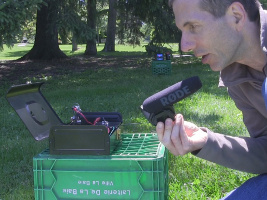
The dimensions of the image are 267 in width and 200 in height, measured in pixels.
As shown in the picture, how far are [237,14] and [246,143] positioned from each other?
755mm

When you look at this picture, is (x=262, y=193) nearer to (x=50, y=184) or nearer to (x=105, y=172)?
(x=105, y=172)

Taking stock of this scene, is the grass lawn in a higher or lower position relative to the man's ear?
lower

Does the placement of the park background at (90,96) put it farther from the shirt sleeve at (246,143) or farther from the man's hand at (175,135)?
the man's hand at (175,135)

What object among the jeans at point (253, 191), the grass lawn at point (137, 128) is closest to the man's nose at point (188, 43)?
the jeans at point (253, 191)

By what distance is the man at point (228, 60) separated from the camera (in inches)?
68.9

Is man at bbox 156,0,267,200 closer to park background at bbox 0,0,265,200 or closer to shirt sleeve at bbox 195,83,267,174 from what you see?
shirt sleeve at bbox 195,83,267,174

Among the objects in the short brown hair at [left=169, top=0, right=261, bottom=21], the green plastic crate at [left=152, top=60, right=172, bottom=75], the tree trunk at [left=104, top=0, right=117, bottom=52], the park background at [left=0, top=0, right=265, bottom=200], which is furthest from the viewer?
the tree trunk at [left=104, top=0, right=117, bottom=52]

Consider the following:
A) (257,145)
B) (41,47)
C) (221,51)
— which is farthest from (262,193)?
(41,47)

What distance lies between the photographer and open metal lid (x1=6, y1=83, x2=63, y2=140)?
2.30 metres

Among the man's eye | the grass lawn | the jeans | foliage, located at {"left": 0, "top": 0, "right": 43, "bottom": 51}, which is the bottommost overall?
the grass lawn

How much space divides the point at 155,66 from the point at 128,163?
29.5 feet

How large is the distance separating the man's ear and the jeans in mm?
818

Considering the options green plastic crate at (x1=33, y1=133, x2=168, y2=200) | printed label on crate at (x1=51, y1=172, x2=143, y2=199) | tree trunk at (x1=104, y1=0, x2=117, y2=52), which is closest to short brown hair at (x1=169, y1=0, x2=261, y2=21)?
green plastic crate at (x1=33, y1=133, x2=168, y2=200)

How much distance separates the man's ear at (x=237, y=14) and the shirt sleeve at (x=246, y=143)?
431 mm
